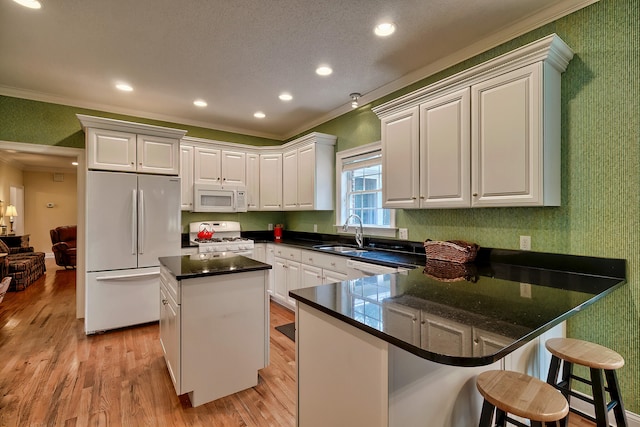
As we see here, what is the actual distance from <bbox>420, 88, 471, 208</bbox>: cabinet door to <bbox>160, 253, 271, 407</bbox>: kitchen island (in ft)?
5.09

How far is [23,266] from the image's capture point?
16.9 feet

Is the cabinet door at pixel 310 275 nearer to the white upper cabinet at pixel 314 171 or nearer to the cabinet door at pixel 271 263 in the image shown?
the cabinet door at pixel 271 263

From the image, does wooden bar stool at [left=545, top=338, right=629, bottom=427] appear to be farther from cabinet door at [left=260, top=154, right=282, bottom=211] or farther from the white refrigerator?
cabinet door at [left=260, top=154, right=282, bottom=211]

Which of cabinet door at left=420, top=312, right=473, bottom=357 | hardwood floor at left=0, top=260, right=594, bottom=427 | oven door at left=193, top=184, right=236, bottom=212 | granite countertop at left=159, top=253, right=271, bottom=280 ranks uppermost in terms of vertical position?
oven door at left=193, top=184, right=236, bottom=212

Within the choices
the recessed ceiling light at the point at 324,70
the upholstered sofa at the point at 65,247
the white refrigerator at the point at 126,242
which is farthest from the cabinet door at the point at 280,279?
the upholstered sofa at the point at 65,247

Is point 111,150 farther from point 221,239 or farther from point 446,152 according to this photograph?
point 446,152

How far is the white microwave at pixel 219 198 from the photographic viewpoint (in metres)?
4.41

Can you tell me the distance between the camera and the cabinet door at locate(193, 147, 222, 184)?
4422mm

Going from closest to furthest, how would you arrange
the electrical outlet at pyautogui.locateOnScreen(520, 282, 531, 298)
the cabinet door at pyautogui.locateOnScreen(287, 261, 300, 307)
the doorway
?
1. the electrical outlet at pyautogui.locateOnScreen(520, 282, 531, 298)
2. the doorway
3. the cabinet door at pyautogui.locateOnScreen(287, 261, 300, 307)

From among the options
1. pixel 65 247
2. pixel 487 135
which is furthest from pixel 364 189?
pixel 65 247

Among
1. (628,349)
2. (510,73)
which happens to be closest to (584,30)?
(510,73)

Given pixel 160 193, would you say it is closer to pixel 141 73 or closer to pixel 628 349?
pixel 141 73

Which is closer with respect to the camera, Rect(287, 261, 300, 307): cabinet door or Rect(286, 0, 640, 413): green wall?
Rect(286, 0, 640, 413): green wall

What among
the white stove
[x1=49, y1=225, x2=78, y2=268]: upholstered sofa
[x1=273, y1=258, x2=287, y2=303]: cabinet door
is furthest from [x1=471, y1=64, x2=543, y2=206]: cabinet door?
[x1=49, y1=225, x2=78, y2=268]: upholstered sofa
